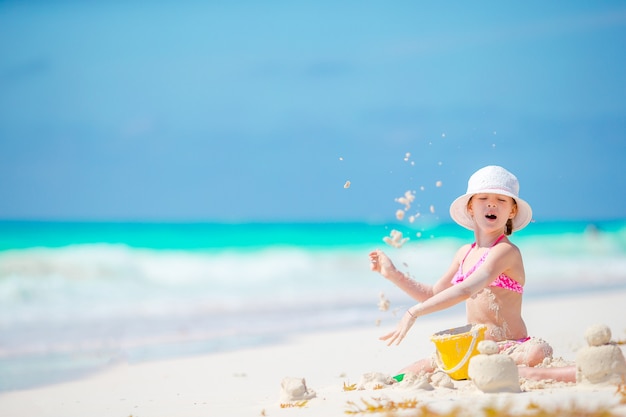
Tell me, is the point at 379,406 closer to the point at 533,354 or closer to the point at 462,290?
the point at 462,290

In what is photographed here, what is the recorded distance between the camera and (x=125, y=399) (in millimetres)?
5297

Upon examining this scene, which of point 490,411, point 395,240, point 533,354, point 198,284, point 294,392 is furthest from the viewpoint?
point 198,284

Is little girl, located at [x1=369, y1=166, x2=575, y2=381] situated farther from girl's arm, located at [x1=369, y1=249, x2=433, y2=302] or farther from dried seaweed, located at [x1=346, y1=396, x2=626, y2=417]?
dried seaweed, located at [x1=346, y1=396, x2=626, y2=417]

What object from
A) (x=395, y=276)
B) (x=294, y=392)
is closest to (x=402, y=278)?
(x=395, y=276)

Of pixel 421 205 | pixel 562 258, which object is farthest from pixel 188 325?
pixel 562 258

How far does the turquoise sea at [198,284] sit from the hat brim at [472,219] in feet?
8.99

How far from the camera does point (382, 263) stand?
16.0 ft

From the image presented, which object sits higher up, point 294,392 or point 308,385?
point 308,385

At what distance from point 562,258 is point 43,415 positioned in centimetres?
1544

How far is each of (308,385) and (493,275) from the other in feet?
4.89

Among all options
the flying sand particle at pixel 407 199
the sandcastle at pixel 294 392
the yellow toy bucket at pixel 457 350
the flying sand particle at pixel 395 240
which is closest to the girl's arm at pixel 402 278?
the flying sand particle at pixel 395 240

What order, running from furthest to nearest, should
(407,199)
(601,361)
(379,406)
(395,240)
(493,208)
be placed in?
(407,199)
(395,240)
(493,208)
(601,361)
(379,406)

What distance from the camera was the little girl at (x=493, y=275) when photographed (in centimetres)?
452

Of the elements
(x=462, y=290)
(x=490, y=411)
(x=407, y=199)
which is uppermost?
(x=407, y=199)
